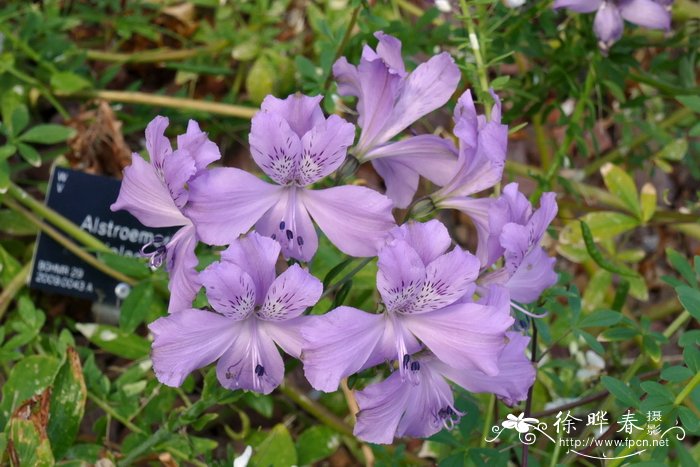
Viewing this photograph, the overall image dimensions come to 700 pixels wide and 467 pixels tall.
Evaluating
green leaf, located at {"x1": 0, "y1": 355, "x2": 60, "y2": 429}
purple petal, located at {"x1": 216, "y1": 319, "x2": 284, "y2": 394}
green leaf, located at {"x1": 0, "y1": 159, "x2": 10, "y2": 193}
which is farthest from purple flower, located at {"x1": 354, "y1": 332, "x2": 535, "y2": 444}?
green leaf, located at {"x1": 0, "y1": 159, "x2": 10, "y2": 193}

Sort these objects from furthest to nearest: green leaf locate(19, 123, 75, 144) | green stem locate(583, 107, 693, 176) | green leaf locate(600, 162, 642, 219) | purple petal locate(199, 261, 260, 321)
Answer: green stem locate(583, 107, 693, 176), green leaf locate(600, 162, 642, 219), green leaf locate(19, 123, 75, 144), purple petal locate(199, 261, 260, 321)

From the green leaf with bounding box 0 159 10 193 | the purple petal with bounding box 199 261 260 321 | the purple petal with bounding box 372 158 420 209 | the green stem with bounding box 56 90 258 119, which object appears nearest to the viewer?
the purple petal with bounding box 199 261 260 321

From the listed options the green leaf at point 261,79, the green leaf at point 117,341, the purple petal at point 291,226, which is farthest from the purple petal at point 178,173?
the green leaf at point 261,79

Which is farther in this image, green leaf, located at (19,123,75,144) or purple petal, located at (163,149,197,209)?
green leaf, located at (19,123,75,144)

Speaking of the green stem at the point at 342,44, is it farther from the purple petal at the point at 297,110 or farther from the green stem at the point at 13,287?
the green stem at the point at 13,287

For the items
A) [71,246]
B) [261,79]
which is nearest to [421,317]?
[71,246]

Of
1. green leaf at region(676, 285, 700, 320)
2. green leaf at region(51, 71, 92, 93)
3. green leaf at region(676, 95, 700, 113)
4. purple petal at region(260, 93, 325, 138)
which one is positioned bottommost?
green leaf at region(51, 71, 92, 93)

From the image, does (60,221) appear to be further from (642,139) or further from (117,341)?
(642,139)

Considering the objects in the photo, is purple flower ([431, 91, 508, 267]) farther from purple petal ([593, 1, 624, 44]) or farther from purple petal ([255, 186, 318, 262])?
purple petal ([593, 1, 624, 44])
